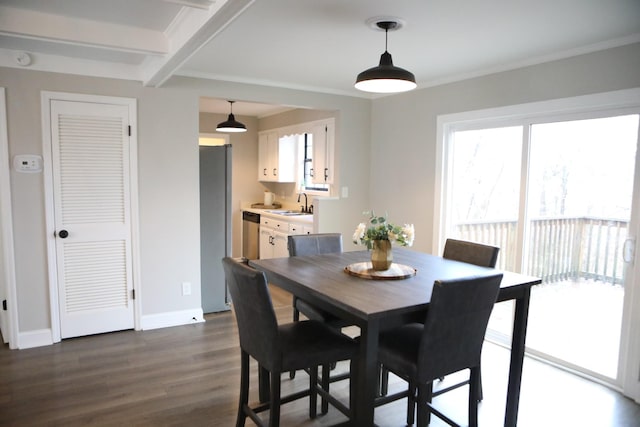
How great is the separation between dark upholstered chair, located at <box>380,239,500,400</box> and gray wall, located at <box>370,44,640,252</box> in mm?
1294

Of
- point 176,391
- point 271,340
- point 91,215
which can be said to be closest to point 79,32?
point 91,215

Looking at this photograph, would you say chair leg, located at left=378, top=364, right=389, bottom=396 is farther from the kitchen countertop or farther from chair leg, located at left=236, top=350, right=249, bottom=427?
the kitchen countertop

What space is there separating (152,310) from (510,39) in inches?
145

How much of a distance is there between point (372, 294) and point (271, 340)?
52cm

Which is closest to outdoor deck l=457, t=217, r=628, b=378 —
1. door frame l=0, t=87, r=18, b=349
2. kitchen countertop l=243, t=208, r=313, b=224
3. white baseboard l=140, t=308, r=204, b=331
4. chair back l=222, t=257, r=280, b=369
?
kitchen countertop l=243, t=208, r=313, b=224

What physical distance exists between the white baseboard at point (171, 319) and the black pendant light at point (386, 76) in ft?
9.09

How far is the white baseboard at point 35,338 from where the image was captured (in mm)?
3531

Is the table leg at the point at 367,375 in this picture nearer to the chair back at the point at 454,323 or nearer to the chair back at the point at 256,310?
the chair back at the point at 454,323

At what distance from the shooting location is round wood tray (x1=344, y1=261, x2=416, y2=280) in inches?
93.7

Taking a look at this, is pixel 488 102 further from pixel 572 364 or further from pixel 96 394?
pixel 96 394

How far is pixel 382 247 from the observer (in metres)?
2.50


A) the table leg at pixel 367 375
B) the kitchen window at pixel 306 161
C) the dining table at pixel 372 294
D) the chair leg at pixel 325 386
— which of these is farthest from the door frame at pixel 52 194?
the kitchen window at pixel 306 161

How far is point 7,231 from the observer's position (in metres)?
3.42

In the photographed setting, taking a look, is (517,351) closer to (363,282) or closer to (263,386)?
(363,282)
